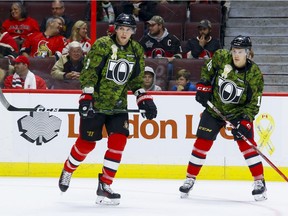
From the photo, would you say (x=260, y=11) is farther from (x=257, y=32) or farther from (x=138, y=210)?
(x=138, y=210)

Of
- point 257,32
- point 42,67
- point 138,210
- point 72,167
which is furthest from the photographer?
point 257,32

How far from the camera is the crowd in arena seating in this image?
25.7ft

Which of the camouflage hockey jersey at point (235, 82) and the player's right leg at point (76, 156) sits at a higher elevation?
the camouflage hockey jersey at point (235, 82)

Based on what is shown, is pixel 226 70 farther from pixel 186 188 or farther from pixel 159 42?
pixel 159 42

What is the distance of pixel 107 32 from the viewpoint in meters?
8.52

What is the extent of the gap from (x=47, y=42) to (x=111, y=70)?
9.04 ft

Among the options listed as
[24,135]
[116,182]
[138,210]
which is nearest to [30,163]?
[24,135]

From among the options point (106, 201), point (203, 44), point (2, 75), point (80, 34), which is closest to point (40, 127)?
point (2, 75)

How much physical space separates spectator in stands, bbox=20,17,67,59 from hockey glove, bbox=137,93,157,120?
7.93 ft

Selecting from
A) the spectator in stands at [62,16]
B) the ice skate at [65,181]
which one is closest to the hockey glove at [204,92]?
the ice skate at [65,181]

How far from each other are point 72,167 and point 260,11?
365 centimetres

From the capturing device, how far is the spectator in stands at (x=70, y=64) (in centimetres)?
779

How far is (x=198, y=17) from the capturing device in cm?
888

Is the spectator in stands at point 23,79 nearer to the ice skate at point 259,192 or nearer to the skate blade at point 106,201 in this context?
the skate blade at point 106,201
